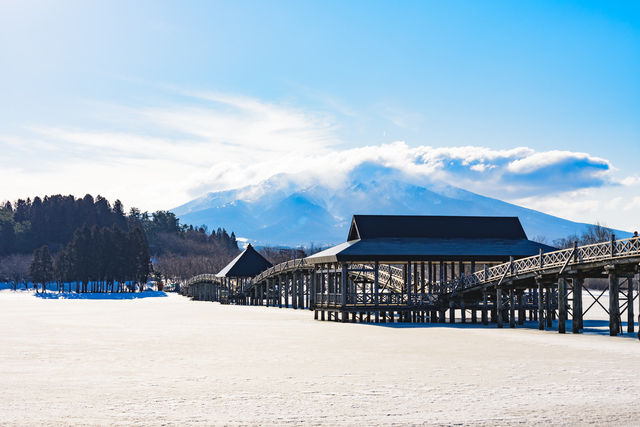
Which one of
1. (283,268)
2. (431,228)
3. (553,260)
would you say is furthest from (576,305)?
(283,268)

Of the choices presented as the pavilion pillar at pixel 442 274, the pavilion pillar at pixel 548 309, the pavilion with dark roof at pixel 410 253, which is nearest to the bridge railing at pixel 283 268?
the pavilion with dark roof at pixel 410 253

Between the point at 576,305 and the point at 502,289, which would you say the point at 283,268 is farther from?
the point at 576,305

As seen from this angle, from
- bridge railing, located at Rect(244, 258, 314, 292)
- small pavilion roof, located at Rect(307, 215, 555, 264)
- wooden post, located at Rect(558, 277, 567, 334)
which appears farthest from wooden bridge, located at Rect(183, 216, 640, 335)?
small pavilion roof, located at Rect(307, 215, 555, 264)

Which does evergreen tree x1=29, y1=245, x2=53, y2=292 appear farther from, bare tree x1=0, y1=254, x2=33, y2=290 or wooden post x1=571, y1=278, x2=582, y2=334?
wooden post x1=571, y1=278, x2=582, y2=334

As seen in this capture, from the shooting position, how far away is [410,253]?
43156 mm

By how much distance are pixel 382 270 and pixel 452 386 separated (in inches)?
1412

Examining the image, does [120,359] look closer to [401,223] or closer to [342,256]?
[342,256]

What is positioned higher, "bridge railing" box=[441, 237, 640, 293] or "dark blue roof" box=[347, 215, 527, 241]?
"dark blue roof" box=[347, 215, 527, 241]

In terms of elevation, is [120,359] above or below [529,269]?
below

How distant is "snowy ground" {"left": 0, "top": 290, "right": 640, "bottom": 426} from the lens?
44.7 ft

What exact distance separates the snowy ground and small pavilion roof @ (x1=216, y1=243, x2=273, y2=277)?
166ft

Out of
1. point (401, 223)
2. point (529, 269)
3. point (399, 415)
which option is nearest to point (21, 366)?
point (399, 415)

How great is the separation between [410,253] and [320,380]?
84.6 ft

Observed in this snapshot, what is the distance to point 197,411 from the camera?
1402 cm
